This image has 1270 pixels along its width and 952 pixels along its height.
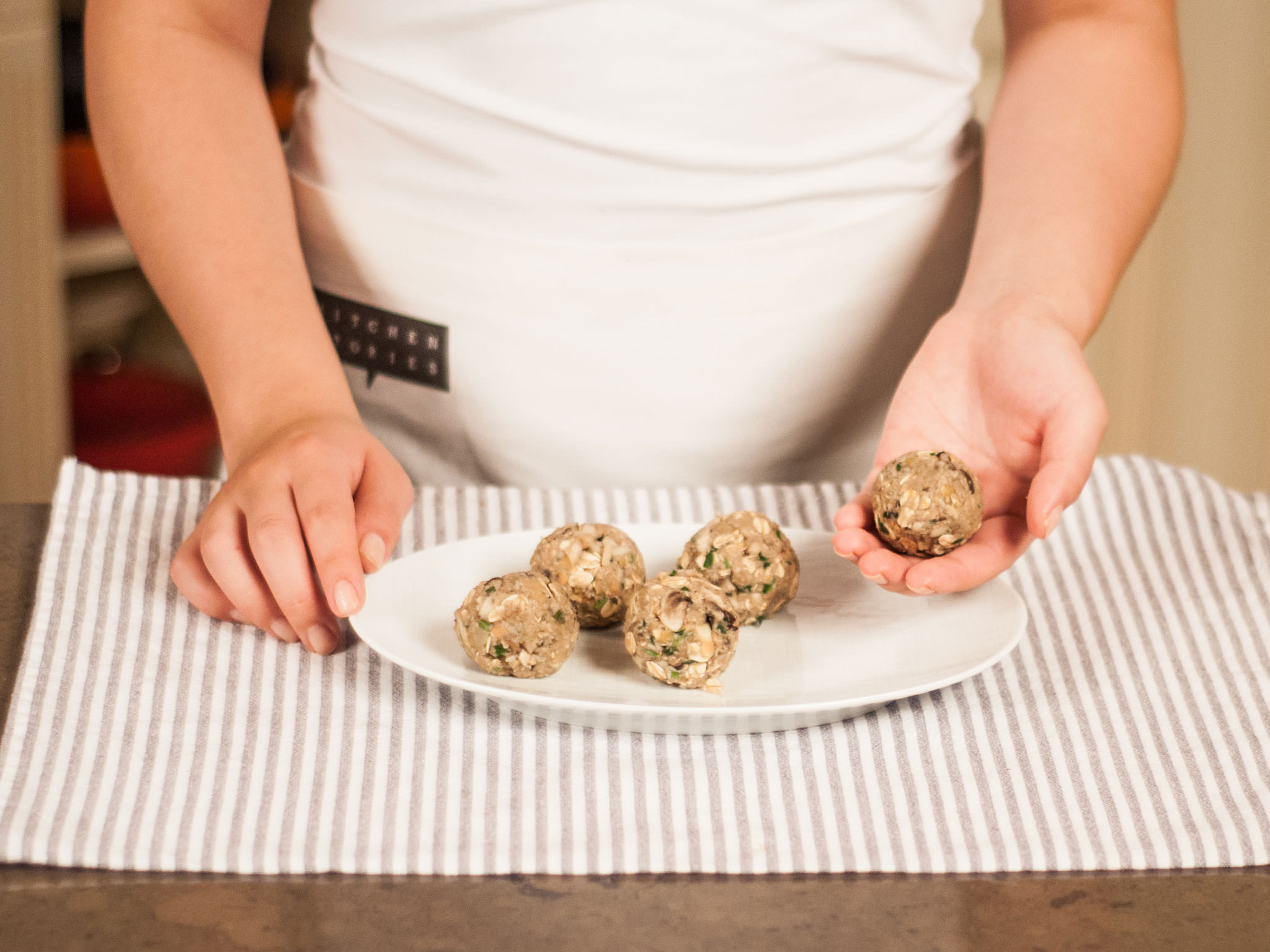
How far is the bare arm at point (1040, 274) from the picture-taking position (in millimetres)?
746

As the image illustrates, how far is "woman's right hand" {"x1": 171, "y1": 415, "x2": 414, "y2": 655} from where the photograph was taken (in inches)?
28.2

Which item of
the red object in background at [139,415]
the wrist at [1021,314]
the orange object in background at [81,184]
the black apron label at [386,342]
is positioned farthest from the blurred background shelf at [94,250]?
the wrist at [1021,314]

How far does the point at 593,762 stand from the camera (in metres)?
0.65

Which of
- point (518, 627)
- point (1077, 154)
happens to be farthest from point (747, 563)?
point (1077, 154)

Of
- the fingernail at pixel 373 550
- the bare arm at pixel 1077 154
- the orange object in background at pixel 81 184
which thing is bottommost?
the orange object in background at pixel 81 184

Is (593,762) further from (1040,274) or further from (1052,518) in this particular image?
(1040,274)

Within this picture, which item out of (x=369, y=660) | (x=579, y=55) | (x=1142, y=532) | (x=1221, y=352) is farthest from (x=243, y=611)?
(x=1221, y=352)

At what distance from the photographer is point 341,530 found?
0.71m

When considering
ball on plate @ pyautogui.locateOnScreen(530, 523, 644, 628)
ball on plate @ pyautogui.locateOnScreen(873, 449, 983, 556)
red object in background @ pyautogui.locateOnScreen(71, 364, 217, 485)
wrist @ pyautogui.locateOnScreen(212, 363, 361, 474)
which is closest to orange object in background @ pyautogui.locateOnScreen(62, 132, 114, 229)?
red object in background @ pyautogui.locateOnScreen(71, 364, 217, 485)

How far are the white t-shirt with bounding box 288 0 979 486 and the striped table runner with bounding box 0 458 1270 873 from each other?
0.32m

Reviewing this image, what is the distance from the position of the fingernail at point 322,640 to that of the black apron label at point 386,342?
343 millimetres

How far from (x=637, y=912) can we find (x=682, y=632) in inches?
6.4

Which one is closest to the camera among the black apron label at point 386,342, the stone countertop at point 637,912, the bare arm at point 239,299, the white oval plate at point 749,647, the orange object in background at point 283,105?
the stone countertop at point 637,912

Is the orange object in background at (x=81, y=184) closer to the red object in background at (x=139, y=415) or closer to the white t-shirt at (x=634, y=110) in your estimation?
the red object in background at (x=139, y=415)
